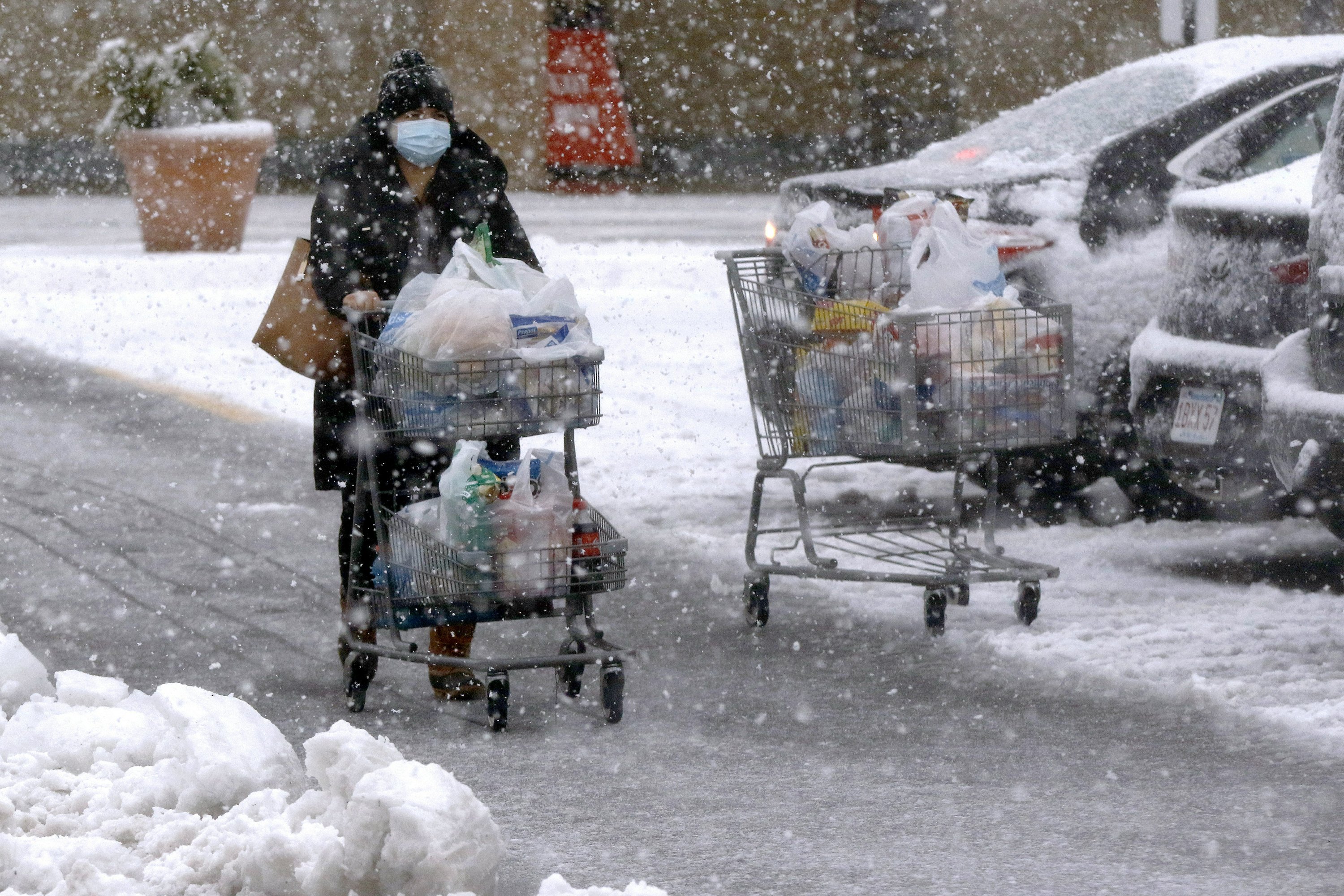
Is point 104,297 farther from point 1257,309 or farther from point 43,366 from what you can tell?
point 1257,309

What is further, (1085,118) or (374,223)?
(1085,118)

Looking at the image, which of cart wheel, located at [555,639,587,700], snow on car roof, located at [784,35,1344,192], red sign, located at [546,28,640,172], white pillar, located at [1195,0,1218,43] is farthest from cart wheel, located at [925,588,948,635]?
red sign, located at [546,28,640,172]

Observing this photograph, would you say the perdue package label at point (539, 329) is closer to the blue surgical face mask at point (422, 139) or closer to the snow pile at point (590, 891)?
the blue surgical face mask at point (422, 139)

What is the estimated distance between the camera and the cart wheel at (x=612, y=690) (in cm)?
497

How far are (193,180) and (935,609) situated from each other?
11.5 meters

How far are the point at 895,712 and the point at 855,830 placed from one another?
93 centimetres

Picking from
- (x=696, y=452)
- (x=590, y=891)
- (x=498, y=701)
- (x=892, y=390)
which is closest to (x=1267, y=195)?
(x=892, y=390)

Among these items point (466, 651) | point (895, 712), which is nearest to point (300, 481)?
point (466, 651)

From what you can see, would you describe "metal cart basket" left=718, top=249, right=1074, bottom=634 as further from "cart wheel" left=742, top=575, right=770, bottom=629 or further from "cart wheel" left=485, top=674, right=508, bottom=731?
"cart wheel" left=485, top=674, right=508, bottom=731

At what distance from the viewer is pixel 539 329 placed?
16.3 feet

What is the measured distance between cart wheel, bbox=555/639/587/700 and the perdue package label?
0.81m

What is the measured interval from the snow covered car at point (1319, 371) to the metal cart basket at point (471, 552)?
1.84 m

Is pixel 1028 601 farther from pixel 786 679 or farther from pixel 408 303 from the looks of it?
pixel 408 303

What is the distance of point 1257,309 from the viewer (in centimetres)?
591
